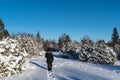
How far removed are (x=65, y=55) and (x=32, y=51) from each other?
638cm

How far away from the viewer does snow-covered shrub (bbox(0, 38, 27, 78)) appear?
699 inches

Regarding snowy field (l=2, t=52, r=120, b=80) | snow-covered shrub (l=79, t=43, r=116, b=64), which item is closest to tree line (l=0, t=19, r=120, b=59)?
snow-covered shrub (l=79, t=43, r=116, b=64)

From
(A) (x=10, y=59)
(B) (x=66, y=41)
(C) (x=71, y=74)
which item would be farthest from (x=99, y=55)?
(B) (x=66, y=41)

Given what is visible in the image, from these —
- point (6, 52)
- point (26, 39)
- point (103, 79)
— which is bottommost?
point (103, 79)

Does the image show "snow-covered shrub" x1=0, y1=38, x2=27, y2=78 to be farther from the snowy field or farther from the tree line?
the tree line

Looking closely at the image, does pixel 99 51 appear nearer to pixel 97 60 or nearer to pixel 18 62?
pixel 97 60

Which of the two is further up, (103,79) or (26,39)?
(26,39)

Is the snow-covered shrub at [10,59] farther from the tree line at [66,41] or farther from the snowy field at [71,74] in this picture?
the tree line at [66,41]

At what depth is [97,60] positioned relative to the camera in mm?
31625

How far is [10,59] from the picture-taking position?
18.7 metres

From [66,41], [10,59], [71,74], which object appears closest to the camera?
[71,74]

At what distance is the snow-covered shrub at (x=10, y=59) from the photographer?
58.2 ft

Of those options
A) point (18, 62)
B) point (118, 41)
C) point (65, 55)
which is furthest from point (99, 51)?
point (118, 41)

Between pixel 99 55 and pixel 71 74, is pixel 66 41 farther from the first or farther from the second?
pixel 71 74
